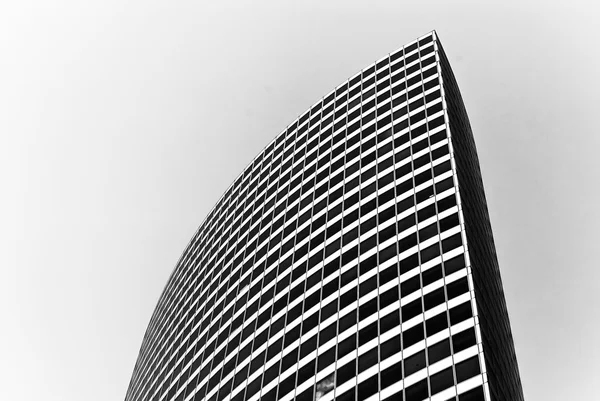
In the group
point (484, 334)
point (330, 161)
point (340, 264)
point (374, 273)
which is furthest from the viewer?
point (330, 161)

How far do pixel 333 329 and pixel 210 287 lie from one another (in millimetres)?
31340

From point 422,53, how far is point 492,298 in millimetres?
37607

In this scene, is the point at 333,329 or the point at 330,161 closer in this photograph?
the point at 333,329

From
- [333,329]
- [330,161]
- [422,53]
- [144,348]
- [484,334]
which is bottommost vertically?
[484,334]

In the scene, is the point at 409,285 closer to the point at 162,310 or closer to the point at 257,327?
the point at 257,327

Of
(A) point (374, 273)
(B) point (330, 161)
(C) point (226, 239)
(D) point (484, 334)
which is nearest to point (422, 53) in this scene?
(B) point (330, 161)

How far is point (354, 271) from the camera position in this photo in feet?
204

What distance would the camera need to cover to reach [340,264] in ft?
211

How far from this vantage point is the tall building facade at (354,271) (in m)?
51.3

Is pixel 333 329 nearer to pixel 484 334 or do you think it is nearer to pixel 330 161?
pixel 484 334

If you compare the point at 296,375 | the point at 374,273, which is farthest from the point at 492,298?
the point at 296,375

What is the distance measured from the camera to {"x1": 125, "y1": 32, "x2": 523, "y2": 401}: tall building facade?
168ft

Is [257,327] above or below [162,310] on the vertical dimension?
below

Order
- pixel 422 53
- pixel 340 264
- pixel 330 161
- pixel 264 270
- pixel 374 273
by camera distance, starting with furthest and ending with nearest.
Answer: pixel 422 53 < pixel 330 161 < pixel 264 270 < pixel 340 264 < pixel 374 273
